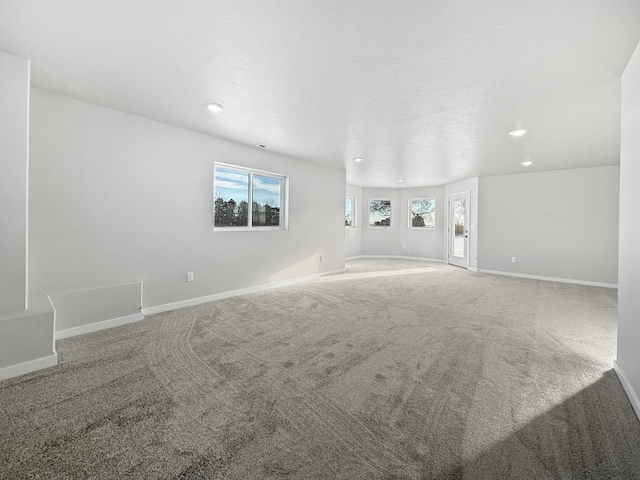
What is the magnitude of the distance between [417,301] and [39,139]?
5014 millimetres

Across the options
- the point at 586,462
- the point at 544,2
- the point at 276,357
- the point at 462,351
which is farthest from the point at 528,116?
the point at 276,357

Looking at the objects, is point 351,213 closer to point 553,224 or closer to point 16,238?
point 553,224

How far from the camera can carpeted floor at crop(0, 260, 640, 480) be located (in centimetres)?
143

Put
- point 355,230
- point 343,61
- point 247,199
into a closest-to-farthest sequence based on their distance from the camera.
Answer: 1. point 343,61
2. point 247,199
3. point 355,230

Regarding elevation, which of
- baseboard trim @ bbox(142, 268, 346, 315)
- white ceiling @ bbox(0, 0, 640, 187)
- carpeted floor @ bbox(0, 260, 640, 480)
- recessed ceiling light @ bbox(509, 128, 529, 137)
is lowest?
carpeted floor @ bbox(0, 260, 640, 480)

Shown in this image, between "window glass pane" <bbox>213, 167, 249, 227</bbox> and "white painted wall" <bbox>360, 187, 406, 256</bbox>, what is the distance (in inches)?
228

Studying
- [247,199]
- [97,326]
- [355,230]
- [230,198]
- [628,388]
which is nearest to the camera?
[628,388]

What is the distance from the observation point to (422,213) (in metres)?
9.84

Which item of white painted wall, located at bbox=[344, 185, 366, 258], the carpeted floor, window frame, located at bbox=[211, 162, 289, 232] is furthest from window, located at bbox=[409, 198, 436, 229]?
the carpeted floor

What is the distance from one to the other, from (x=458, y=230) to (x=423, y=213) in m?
1.57

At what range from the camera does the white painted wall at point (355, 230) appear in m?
9.67

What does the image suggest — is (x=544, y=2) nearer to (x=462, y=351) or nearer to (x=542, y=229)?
(x=462, y=351)

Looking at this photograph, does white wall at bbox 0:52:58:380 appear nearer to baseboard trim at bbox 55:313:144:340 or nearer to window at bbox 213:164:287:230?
baseboard trim at bbox 55:313:144:340

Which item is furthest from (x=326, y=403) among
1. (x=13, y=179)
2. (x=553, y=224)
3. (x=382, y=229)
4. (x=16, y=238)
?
(x=382, y=229)
